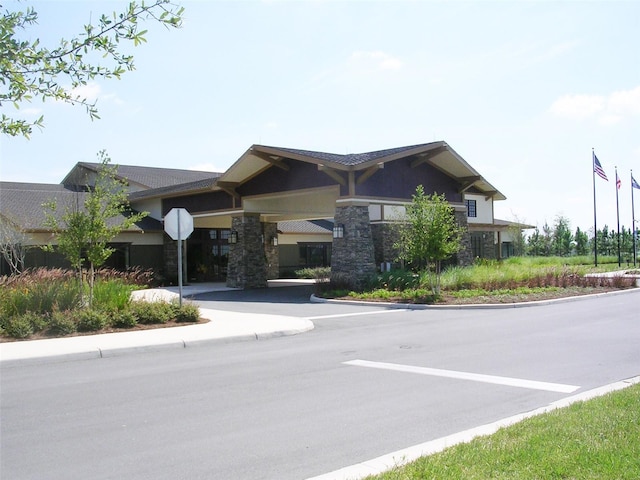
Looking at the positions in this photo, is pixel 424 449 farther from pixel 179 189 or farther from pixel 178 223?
pixel 179 189

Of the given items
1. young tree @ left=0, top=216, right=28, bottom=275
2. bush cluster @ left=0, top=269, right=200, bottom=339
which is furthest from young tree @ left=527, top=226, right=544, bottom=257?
bush cluster @ left=0, top=269, right=200, bottom=339

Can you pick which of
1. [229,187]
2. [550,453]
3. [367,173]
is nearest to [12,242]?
[229,187]

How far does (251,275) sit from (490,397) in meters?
21.5

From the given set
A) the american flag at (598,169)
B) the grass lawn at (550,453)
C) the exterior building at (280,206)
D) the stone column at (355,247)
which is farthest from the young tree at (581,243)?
the grass lawn at (550,453)

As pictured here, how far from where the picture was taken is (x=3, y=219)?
25.2 meters

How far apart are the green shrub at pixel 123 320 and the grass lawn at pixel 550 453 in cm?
1056

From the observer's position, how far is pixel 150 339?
12.8 meters

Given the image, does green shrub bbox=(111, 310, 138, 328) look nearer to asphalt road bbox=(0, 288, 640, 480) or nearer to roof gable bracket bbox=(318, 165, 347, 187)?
asphalt road bbox=(0, 288, 640, 480)

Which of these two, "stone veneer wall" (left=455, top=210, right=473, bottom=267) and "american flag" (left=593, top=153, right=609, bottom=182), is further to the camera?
"american flag" (left=593, top=153, right=609, bottom=182)

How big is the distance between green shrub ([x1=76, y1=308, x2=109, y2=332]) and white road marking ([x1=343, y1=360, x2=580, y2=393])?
22.0ft

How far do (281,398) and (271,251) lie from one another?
2696cm

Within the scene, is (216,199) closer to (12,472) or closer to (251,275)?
(251,275)

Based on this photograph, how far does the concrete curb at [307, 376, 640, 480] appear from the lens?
5113 millimetres

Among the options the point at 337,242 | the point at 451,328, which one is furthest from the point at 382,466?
the point at 337,242
